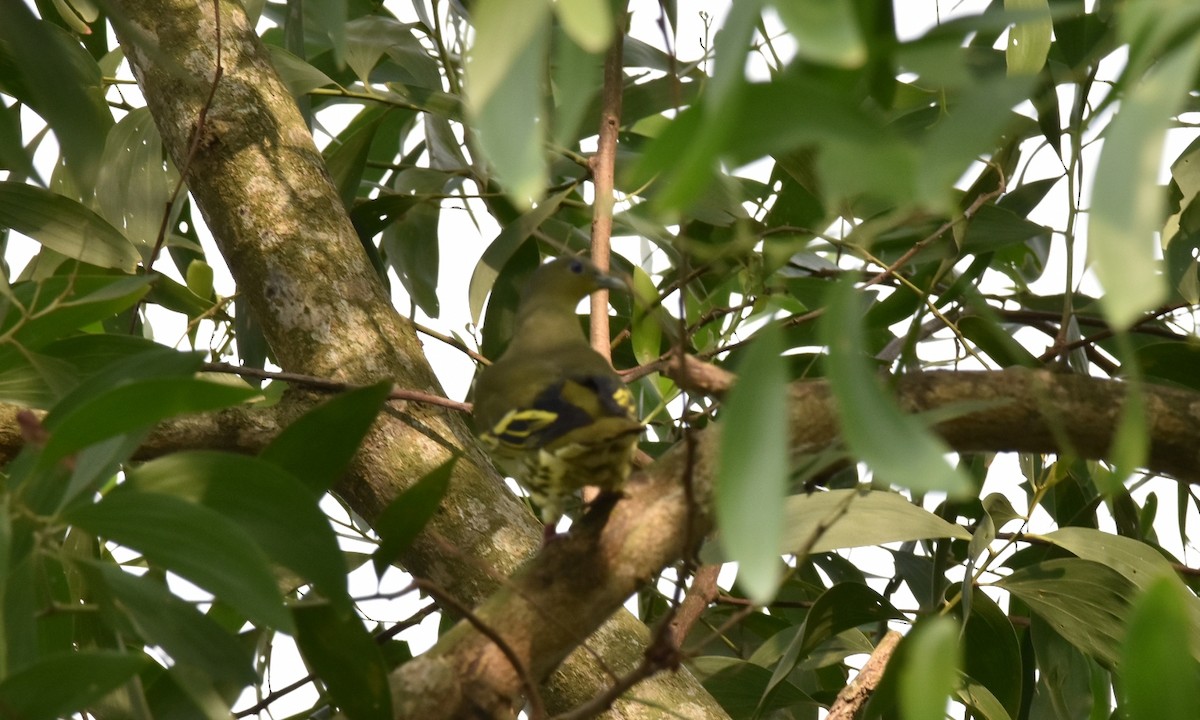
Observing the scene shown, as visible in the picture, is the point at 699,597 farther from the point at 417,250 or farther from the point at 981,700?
the point at 417,250

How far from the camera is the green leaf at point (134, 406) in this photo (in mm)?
1343

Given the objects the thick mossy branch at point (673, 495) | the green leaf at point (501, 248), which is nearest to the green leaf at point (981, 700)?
the thick mossy branch at point (673, 495)

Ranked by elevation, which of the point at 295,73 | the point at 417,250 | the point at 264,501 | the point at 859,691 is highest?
the point at 295,73

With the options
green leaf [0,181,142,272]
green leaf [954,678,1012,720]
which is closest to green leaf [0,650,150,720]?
green leaf [0,181,142,272]

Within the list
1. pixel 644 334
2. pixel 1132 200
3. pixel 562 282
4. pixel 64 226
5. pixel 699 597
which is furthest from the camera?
pixel 562 282

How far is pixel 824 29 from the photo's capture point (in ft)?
3.09

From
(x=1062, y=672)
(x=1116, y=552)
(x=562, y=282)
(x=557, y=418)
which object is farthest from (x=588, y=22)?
(x=1062, y=672)

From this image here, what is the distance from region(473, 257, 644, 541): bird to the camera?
2.13 metres

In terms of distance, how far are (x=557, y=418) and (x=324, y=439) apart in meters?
0.61

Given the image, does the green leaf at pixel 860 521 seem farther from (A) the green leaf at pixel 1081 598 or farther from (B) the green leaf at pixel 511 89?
(B) the green leaf at pixel 511 89

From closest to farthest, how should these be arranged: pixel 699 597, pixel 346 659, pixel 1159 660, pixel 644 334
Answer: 1. pixel 1159 660
2. pixel 346 659
3. pixel 699 597
4. pixel 644 334

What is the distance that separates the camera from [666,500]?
1.89 m

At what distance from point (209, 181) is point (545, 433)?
1.19 meters

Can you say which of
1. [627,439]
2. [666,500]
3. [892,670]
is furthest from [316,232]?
[892,670]
